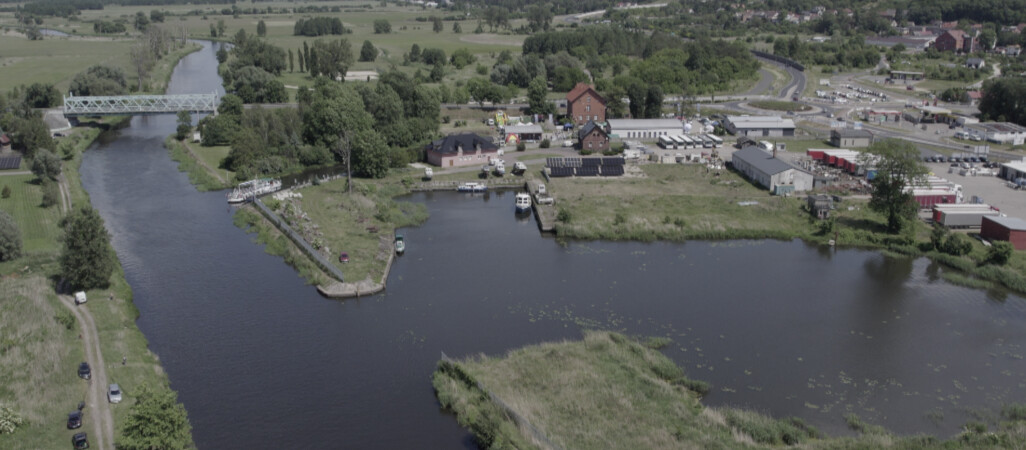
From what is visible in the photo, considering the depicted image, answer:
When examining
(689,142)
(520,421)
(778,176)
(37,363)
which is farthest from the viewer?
(689,142)

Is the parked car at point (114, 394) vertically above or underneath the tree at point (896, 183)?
underneath

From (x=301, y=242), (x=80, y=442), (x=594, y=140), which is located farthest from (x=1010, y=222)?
(x=80, y=442)

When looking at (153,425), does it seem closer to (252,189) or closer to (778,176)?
(252,189)

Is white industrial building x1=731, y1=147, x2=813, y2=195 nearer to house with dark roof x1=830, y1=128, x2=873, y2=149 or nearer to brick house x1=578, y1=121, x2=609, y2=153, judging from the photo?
brick house x1=578, y1=121, x2=609, y2=153

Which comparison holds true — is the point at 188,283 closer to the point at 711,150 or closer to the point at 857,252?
the point at 857,252

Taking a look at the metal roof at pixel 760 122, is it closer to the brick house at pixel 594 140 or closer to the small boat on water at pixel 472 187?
the brick house at pixel 594 140

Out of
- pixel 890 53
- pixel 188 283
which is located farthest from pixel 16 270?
pixel 890 53

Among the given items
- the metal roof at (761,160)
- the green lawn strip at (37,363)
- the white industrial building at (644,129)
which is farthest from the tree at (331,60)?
the green lawn strip at (37,363)
